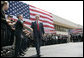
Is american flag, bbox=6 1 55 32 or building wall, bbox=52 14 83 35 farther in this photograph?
building wall, bbox=52 14 83 35

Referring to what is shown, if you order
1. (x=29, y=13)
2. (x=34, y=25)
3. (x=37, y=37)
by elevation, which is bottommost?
(x=37, y=37)

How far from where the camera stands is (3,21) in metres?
3.66

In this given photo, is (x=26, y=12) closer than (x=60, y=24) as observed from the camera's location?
Yes

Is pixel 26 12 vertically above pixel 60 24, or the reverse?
pixel 26 12

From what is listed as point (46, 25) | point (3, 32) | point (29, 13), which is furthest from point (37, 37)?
point (46, 25)

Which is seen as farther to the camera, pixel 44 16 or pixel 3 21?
pixel 44 16

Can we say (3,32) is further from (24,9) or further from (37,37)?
(24,9)

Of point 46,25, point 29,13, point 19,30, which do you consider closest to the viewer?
point 19,30

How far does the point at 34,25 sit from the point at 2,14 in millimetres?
2054

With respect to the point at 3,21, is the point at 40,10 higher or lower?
higher

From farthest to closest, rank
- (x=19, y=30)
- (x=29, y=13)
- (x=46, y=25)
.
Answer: (x=46, y=25), (x=29, y=13), (x=19, y=30)

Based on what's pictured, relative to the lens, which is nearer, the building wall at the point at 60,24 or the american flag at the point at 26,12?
the american flag at the point at 26,12

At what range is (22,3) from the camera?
12.8m

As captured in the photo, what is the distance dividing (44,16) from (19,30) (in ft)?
34.6
